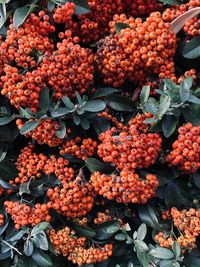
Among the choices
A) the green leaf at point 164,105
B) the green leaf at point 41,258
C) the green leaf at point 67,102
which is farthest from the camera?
the green leaf at point 41,258

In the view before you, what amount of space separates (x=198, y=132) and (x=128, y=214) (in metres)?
0.59

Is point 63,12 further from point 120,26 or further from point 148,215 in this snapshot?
point 148,215

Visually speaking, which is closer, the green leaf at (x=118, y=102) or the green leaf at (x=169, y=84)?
the green leaf at (x=169, y=84)

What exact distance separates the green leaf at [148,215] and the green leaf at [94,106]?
0.55 metres

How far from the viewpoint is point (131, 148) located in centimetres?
198

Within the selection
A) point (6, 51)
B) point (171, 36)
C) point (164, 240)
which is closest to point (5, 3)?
point (6, 51)

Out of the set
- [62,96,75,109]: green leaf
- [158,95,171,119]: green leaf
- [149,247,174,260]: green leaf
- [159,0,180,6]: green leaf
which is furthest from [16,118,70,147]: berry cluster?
[159,0,180,6]: green leaf

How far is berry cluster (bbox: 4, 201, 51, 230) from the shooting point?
207 centimetres

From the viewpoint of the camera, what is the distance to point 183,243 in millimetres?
2027

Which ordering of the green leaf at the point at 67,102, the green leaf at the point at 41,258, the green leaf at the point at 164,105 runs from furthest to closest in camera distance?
the green leaf at the point at 41,258, the green leaf at the point at 67,102, the green leaf at the point at 164,105

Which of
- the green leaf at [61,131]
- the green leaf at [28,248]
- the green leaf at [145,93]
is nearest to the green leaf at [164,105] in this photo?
the green leaf at [145,93]

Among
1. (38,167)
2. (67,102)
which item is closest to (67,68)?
(67,102)

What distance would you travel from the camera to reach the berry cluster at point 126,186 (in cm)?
197

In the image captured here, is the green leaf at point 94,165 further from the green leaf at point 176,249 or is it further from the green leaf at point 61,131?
the green leaf at point 176,249
